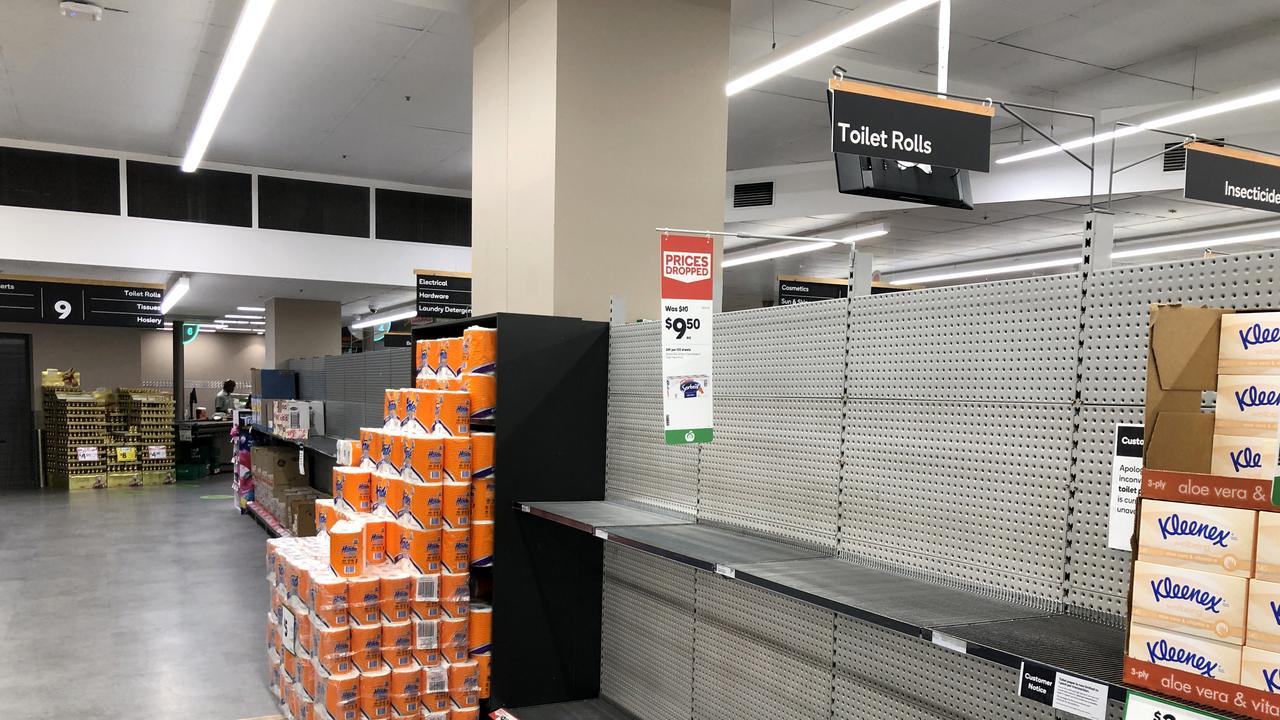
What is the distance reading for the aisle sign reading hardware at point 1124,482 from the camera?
1.95 meters

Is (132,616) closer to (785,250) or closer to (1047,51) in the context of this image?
(1047,51)

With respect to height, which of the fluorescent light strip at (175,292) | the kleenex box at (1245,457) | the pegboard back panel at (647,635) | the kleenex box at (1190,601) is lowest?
the pegboard back panel at (647,635)

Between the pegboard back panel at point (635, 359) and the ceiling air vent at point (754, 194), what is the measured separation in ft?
23.6

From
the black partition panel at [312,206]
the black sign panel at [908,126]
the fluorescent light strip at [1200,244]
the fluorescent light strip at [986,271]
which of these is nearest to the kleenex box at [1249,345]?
the black sign panel at [908,126]

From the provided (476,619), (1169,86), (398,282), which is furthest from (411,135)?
(1169,86)

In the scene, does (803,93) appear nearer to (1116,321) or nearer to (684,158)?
(684,158)

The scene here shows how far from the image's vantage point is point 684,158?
16.2ft

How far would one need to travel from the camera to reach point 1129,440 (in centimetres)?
196

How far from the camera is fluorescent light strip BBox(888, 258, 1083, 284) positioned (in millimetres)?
15000

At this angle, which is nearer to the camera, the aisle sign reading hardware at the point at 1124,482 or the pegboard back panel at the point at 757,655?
the aisle sign reading hardware at the point at 1124,482

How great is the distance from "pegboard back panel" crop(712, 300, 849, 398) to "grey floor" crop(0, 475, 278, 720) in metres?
3.38

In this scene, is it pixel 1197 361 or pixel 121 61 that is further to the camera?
pixel 121 61

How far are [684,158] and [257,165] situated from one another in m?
7.41

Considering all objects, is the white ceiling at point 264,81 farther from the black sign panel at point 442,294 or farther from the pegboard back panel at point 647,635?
the pegboard back panel at point 647,635
